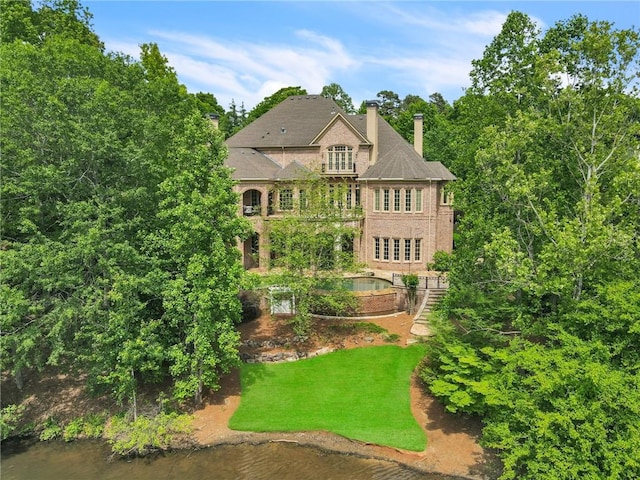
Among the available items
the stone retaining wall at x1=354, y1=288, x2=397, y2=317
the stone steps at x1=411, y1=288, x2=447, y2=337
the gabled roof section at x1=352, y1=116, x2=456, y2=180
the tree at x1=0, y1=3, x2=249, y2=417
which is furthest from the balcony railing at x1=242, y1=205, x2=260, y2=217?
the stone steps at x1=411, y1=288, x2=447, y2=337

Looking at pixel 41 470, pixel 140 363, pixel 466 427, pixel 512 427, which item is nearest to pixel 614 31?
pixel 512 427

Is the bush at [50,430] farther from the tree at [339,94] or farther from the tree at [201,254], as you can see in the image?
the tree at [339,94]

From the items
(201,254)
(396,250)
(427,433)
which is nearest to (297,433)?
Answer: (427,433)

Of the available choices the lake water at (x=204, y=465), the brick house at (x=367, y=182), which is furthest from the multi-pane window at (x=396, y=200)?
the lake water at (x=204, y=465)

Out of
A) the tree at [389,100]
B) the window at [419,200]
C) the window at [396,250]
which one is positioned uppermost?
the tree at [389,100]

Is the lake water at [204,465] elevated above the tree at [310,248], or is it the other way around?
the tree at [310,248]

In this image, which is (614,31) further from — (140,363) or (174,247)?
(140,363)
